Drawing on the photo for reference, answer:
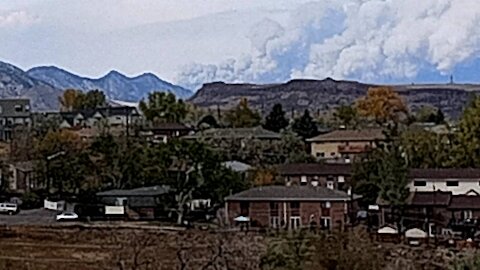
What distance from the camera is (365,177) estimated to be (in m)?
29.2

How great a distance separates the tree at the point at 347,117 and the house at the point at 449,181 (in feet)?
70.0

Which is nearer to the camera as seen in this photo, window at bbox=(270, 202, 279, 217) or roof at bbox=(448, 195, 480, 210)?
window at bbox=(270, 202, 279, 217)

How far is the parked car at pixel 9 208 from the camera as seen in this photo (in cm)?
2884

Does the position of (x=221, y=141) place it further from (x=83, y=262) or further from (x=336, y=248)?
(x=336, y=248)

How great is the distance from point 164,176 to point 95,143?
454 cm

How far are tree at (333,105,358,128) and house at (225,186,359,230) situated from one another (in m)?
24.3

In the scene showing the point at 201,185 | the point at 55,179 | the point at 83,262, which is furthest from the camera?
the point at 55,179

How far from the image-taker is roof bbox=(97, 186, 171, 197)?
2766cm

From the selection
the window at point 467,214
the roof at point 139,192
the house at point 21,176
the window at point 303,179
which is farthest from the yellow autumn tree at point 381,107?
the window at point 467,214

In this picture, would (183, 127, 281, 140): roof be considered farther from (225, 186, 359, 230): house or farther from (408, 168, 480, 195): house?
(225, 186, 359, 230): house

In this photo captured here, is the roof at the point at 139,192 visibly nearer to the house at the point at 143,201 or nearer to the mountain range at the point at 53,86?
the house at the point at 143,201

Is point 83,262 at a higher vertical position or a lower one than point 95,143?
lower

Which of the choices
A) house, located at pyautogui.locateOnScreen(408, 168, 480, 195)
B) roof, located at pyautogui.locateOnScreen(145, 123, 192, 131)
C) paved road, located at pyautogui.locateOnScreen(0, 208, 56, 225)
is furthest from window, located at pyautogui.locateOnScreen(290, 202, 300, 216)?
roof, located at pyautogui.locateOnScreen(145, 123, 192, 131)

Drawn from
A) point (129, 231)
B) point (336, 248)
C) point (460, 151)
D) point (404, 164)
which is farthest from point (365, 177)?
point (336, 248)
